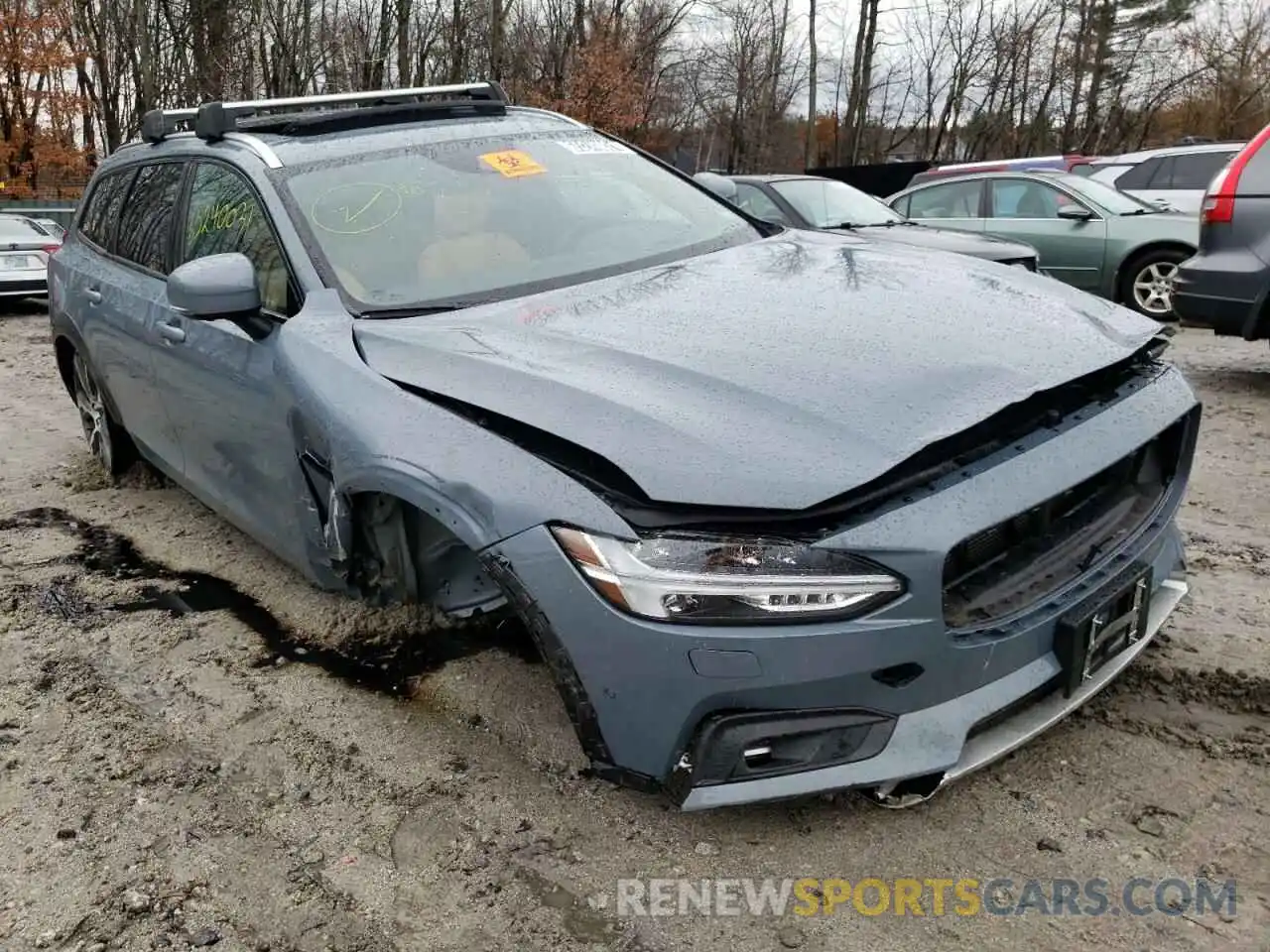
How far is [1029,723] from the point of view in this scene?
2.16 m

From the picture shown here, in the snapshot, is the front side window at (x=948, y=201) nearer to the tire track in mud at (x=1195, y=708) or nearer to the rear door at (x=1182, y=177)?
the rear door at (x=1182, y=177)

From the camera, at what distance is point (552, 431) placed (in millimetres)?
2143

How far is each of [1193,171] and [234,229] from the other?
1170 centimetres

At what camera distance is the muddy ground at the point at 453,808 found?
6.77ft

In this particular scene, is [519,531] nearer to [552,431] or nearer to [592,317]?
[552,431]

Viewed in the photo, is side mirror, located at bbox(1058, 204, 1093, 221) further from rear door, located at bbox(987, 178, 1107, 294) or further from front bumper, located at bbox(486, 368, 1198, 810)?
front bumper, located at bbox(486, 368, 1198, 810)

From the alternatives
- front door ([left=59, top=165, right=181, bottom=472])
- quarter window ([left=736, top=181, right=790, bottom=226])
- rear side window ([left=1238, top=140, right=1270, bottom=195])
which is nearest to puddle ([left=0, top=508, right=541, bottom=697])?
front door ([left=59, top=165, right=181, bottom=472])

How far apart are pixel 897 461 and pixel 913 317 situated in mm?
728

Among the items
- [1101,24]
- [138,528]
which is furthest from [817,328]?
[1101,24]

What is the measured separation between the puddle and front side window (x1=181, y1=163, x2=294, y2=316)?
1.11m

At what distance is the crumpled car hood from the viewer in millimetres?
1974

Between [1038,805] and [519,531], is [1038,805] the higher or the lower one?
the lower one

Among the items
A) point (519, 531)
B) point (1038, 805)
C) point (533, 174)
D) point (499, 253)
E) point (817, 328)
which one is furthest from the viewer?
point (533, 174)

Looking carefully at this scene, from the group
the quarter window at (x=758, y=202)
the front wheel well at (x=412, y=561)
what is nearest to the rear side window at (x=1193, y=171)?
the quarter window at (x=758, y=202)
